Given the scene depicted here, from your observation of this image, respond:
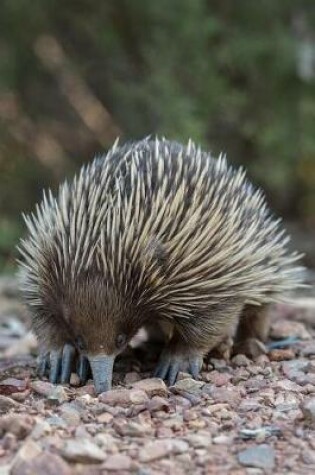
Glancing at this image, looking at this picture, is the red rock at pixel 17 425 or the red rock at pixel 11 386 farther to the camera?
the red rock at pixel 11 386

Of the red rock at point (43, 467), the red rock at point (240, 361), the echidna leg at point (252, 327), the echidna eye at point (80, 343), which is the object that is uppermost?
the echidna leg at point (252, 327)

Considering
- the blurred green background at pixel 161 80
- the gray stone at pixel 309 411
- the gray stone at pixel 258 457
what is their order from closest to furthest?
the gray stone at pixel 258 457 → the gray stone at pixel 309 411 → the blurred green background at pixel 161 80

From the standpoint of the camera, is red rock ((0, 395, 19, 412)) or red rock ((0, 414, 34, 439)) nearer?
red rock ((0, 414, 34, 439))

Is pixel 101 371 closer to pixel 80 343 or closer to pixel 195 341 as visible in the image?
pixel 80 343

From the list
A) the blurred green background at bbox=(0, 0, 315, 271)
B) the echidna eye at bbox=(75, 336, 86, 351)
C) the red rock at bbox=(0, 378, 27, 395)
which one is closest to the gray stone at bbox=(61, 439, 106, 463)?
the echidna eye at bbox=(75, 336, 86, 351)

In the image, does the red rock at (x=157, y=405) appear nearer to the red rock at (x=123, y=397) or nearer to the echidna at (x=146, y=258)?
A: the red rock at (x=123, y=397)

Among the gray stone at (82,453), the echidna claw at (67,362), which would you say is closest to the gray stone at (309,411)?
the gray stone at (82,453)

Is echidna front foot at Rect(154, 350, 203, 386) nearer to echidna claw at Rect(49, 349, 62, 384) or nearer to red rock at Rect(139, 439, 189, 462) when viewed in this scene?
echidna claw at Rect(49, 349, 62, 384)
